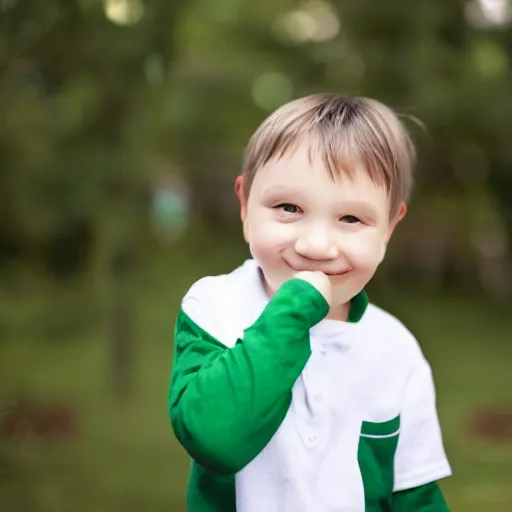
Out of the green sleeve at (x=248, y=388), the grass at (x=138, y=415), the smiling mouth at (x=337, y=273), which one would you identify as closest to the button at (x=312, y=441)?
the green sleeve at (x=248, y=388)

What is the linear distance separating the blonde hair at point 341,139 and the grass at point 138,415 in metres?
2.60

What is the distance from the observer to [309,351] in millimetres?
1148

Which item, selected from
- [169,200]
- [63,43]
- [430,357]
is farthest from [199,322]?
[169,200]

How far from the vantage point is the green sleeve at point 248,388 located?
110 cm

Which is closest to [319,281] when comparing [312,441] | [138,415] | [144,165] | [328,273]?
[328,273]

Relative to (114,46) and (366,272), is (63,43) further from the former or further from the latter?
(366,272)

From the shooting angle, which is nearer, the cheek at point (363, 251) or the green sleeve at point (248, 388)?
the green sleeve at point (248, 388)

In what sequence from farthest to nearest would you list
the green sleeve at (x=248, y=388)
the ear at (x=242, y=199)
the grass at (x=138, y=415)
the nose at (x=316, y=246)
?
1. the grass at (x=138, y=415)
2. the ear at (x=242, y=199)
3. the nose at (x=316, y=246)
4. the green sleeve at (x=248, y=388)

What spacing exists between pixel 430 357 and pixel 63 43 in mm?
4973

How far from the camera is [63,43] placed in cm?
345

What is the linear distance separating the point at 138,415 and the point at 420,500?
12.8 ft

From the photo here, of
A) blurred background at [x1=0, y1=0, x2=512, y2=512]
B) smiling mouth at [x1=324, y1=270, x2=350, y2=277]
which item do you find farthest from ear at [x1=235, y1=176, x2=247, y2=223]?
blurred background at [x1=0, y1=0, x2=512, y2=512]

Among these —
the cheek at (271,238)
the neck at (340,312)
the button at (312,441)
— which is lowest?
the button at (312,441)

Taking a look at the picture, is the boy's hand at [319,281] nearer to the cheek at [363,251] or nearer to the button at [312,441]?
the cheek at [363,251]
